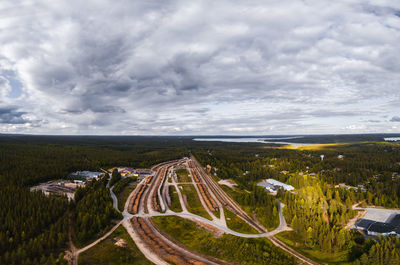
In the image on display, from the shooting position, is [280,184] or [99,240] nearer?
[99,240]

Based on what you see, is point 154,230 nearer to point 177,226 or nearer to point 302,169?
point 177,226

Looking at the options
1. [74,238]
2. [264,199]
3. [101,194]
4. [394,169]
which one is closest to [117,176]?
[101,194]

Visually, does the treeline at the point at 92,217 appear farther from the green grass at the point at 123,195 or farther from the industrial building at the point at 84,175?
the industrial building at the point at 84,175

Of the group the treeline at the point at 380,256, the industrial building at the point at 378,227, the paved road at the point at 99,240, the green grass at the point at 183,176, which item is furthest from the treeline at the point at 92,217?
the industrial building at the point at 378,227

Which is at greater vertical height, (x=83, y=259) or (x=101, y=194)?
(x=101, y=194)

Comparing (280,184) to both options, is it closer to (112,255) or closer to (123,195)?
(123,195)

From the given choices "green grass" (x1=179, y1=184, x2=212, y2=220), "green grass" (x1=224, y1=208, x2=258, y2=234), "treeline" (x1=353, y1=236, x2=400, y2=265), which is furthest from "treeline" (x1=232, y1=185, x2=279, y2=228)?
"treeline" (x1=353, y1=236, x2=400, y2=265)

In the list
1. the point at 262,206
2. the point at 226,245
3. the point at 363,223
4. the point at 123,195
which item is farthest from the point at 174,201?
the point at 363,223
